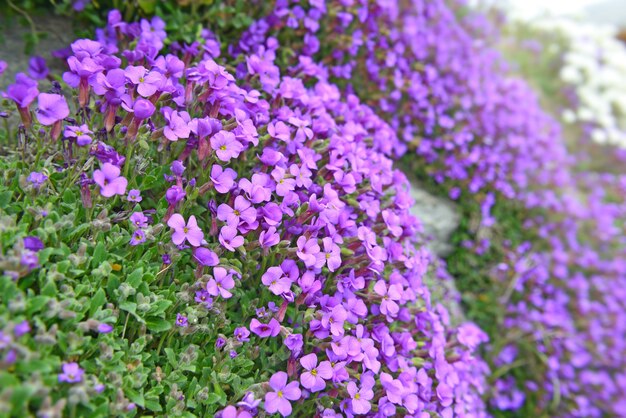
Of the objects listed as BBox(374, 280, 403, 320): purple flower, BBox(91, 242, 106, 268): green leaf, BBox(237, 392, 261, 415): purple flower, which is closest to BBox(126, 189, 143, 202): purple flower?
BBox(91, 242, 106, 268): green leaf

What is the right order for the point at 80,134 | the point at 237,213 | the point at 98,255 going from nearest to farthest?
the point at 98,255
the point at 80,134
the point at 237,213

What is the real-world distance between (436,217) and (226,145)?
3073 millimetres

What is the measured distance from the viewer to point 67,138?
2207 mm

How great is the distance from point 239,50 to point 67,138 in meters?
1.69

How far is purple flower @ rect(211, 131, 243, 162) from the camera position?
7.48ft

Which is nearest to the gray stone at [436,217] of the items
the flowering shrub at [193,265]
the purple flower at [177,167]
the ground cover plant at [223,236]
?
the ground cover plant at [223,236]

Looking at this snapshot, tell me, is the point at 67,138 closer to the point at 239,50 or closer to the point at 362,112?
the point at 239,50

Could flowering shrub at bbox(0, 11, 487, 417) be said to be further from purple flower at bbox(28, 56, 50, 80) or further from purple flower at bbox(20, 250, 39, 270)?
purple flower at bbox(28, 56, 50, 80)

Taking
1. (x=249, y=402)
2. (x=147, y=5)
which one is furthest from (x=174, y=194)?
(x=147, y=5)

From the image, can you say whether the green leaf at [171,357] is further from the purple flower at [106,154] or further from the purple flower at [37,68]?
the purple flower at [37,68]

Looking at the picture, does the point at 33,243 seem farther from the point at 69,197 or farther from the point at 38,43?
the point at 38,43

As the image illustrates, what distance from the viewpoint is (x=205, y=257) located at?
2164mm

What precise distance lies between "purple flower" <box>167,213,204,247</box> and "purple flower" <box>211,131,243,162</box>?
34cm

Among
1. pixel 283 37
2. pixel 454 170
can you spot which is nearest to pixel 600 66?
pixel 454 170
